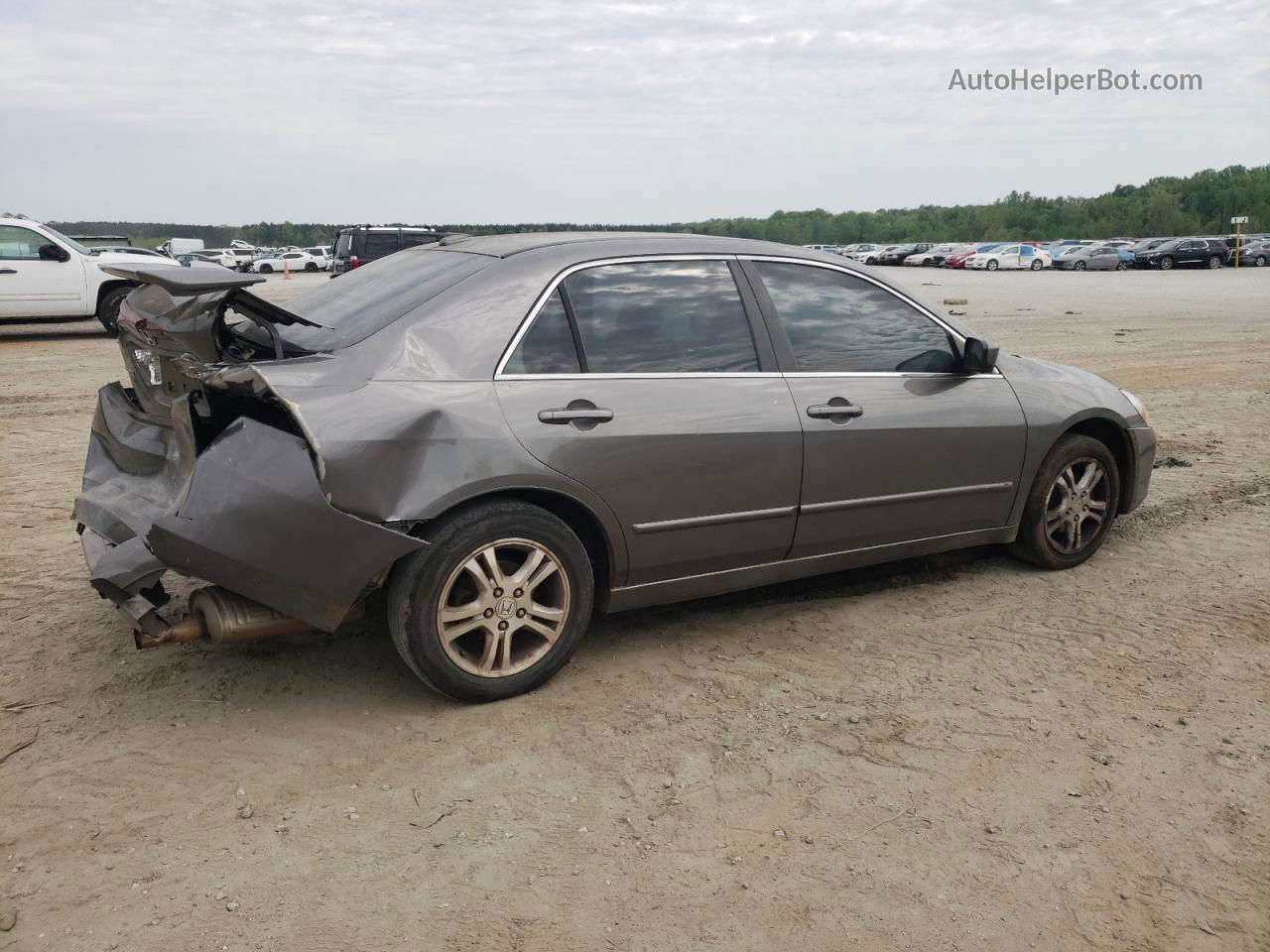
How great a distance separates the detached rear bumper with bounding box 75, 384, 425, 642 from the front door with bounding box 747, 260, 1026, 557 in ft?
5.72

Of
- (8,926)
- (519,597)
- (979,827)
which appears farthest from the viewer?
(519,597)

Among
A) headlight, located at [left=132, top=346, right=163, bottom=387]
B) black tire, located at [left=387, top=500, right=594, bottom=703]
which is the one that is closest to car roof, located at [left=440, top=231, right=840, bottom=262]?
black tire, located at [left=387, top=500, right=594, bottom=703]

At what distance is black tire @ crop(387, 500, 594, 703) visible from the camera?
3.57m

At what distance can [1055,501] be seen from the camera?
5.27 meters

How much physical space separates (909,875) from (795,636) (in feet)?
5.39

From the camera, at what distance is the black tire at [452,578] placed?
141 inches

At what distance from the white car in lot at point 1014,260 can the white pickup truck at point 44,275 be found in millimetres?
42926

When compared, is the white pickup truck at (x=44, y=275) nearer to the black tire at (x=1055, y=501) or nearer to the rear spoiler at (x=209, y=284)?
the rear spoiler at (x=209, y=284)

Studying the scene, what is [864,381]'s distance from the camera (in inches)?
179

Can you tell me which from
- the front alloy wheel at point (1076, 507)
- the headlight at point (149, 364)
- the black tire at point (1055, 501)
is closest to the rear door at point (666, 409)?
the headlight at point (149, 364)

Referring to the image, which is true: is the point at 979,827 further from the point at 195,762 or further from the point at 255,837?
the point at 195,762

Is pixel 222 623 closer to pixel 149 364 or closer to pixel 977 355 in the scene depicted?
pixel 149 364

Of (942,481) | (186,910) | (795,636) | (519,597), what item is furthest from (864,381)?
(186,910)

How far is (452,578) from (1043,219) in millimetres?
104315
